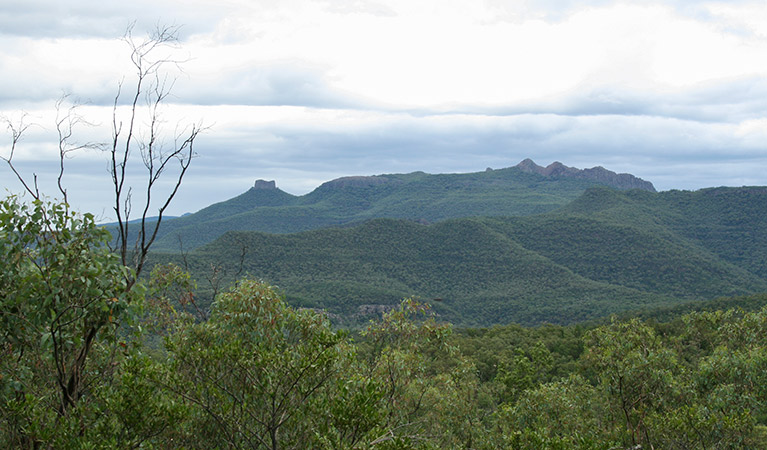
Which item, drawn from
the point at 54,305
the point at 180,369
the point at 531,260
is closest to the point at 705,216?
the point at 531,260

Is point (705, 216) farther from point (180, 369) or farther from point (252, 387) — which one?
point (252, 387)

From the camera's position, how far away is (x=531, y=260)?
10381 centimetres

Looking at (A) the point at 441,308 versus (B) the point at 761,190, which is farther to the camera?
(B) the point at 761,190

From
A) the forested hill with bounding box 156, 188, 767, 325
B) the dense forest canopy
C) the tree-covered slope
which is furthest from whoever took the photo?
the tree-covered slope

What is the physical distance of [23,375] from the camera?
7.38 meters

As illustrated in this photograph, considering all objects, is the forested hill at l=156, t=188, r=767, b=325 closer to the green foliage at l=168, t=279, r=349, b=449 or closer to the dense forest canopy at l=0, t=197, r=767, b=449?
→ the dense forest canopy at l=0, t=197, r=767, b=449

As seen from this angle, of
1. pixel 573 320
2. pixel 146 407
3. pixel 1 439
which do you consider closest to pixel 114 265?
pixel 146 407

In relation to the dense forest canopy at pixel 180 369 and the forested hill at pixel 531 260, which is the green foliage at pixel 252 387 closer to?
the dense forest canopy at pixel 180 369

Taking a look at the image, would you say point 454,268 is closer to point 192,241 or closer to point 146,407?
point 192,241

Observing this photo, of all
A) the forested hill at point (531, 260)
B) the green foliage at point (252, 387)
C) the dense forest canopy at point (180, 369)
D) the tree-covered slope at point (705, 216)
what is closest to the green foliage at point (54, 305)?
the dense forest canopy at point (180, 369)

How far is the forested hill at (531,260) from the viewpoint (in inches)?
3282

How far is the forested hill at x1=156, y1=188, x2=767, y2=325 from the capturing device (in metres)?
83.4

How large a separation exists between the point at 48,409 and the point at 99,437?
5.74ft

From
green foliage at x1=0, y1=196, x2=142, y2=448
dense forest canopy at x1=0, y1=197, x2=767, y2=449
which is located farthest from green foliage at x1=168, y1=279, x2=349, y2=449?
green foliage at x1=0, y1=196, x2=142, y2=448
